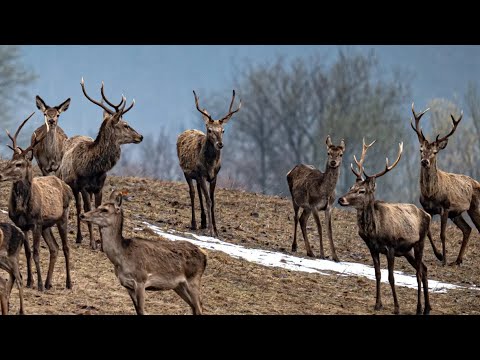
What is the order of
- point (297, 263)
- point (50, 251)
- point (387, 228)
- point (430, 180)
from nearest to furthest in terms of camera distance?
point (50, 251)
point (387, 228)
point (297, 263)
point (430, 180)

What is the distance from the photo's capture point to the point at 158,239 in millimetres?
13344

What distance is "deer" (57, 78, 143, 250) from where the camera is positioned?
17.2 meters

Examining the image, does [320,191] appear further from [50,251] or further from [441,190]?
[50,251]

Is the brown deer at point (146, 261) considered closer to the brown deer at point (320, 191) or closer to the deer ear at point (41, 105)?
the deer ear at point (41, 105)

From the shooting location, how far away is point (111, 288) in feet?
46.4

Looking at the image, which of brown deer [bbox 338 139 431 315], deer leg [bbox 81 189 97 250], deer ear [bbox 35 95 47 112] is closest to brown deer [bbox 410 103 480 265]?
brown deer [bbox 338 139 431 315]

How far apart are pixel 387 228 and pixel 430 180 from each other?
5.41m

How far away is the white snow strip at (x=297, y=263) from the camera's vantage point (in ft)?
58.5

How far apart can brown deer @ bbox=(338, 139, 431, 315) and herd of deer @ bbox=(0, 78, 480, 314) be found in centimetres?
1

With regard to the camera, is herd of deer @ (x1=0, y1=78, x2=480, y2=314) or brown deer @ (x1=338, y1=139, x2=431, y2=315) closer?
herd of deer @ (x1=0, y1=78, x2=480, y2=314)

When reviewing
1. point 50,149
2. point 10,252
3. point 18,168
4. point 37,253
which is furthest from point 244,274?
point 10,252

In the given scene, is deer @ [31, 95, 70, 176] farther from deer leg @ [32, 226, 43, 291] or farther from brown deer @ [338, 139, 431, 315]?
brown deer @ [338, 139, 431, 315]
